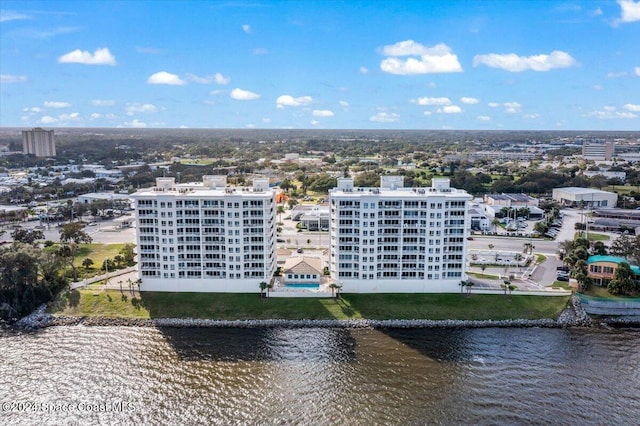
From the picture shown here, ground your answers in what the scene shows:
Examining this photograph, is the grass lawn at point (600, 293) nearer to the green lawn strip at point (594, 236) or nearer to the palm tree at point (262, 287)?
the green lawn strip at point (594, 236)

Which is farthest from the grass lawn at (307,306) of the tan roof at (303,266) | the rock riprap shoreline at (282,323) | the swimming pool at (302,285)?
the tan roof at (303,266)

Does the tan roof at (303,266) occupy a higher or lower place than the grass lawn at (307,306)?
higher

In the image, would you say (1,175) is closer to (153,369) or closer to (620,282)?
(153,369)

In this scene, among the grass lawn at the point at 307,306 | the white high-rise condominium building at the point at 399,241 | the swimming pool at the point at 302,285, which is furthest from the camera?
the swimming pool at the point at 302,285

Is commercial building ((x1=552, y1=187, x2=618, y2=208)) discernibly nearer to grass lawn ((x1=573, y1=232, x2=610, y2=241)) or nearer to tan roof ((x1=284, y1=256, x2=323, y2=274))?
grass lawn ((x1=573, y1=232, x2=610, y2=241))

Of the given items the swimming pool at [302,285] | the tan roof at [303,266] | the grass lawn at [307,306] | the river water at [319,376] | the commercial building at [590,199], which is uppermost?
the commercial building at [590,199]

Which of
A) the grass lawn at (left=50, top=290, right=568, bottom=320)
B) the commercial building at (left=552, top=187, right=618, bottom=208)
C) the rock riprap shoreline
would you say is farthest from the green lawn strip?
the rock riprap shoreline

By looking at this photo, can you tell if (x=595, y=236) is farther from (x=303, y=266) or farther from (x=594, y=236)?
(x=303, y=266)
